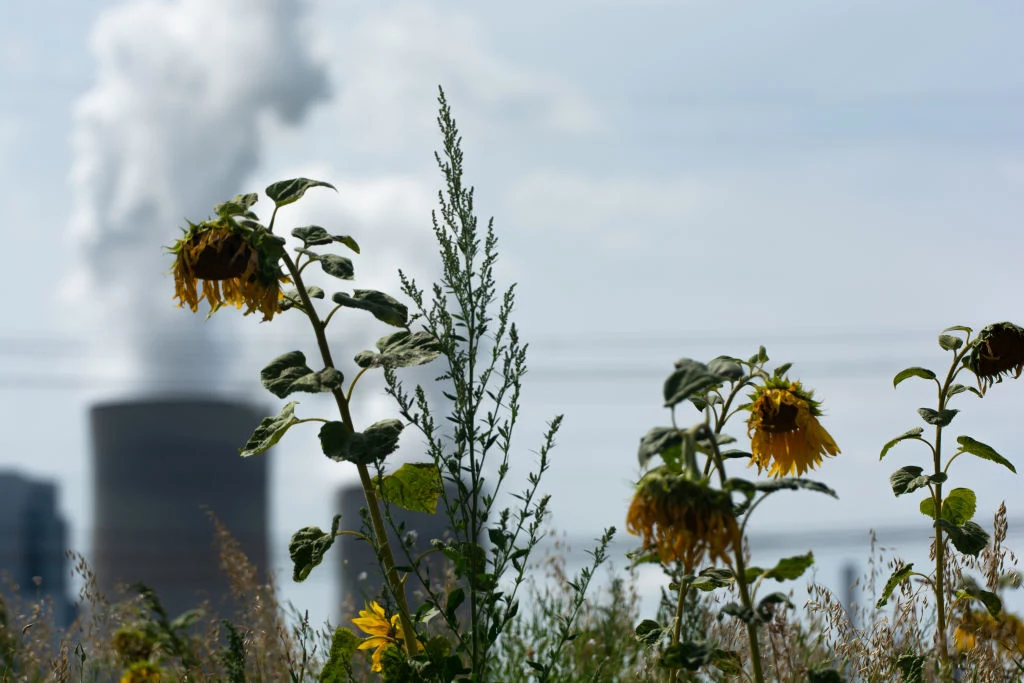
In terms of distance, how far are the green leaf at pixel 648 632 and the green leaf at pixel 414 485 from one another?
1.74 ft

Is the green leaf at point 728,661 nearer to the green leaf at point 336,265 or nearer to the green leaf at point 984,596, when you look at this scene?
the green leaf at point 984,596

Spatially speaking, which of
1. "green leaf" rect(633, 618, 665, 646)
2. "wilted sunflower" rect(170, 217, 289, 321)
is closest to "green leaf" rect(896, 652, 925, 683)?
"green leaf" rect(633, 618, 665, 646)

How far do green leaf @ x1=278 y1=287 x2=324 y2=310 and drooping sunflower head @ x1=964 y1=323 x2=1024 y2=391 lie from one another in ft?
4.65

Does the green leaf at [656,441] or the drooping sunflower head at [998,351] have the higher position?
the drooping sunflower head at [998,351]

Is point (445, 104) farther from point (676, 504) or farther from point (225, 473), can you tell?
point (225, 473)

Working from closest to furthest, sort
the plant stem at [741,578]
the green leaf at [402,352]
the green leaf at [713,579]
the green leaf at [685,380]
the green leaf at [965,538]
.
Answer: the green leaf at [685,380] → the plant stem at [741,578] → the green leaf at [713,579] → the green leaf at [402,352] → the green leaf at [965,538]

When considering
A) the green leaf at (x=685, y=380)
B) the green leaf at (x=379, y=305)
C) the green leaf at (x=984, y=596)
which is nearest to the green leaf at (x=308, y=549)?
the green leaf at (x=379, y=305)

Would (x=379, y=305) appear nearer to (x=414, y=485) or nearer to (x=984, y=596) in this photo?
(x=414, y=485)

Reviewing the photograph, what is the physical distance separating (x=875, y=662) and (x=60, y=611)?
70047 millimetres

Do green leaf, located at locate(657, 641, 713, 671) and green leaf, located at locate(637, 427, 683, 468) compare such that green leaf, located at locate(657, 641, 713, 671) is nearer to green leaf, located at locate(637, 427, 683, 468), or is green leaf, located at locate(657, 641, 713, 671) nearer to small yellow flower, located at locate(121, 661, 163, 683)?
green leaf, located at locate(637, 427, 683, 468)

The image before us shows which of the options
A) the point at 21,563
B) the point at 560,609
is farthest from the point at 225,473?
the point at 21,563

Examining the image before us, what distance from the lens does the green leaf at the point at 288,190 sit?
93.9 inches

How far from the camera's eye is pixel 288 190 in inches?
95.2

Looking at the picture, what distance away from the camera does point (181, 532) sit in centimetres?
3231
